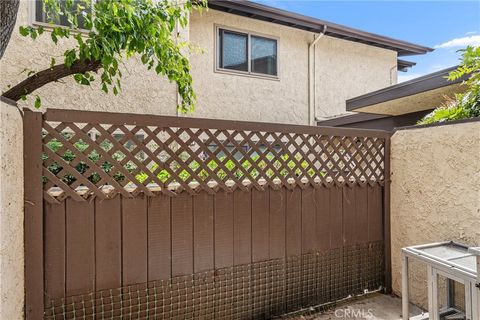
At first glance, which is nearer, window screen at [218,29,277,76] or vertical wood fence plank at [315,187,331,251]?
vertical wood fence plank at [315,187,331,251]

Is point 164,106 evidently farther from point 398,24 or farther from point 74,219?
point 398,24

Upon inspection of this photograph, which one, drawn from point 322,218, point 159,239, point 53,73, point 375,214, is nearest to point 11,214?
point 159,239

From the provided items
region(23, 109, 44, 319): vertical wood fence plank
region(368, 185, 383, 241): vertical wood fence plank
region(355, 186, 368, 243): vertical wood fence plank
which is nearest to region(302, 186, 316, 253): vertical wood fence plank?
region(355, 186, 368, 243): vertical wood fence plank

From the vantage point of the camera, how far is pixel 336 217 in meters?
3.63

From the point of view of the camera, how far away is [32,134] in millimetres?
2305

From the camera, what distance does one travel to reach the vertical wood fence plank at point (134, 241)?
265 centimetres

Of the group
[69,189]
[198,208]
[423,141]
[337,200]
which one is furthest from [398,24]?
[69,189]

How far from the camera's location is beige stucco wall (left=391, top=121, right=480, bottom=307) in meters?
3.04

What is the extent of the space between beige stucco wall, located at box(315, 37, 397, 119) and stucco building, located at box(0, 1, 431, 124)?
1.2 inches

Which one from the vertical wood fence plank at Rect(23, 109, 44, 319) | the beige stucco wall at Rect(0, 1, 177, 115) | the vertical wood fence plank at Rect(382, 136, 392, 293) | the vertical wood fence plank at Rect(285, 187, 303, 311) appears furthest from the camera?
the beige stucco wall at Rect(0, 1, 177, 115)

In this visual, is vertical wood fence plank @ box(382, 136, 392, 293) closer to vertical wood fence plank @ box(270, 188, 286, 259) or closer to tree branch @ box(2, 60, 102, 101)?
vertical wood fence plank @ box(270, 188, 286, 259)

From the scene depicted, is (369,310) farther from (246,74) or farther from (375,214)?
(246,74)

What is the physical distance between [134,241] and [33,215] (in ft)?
2.66

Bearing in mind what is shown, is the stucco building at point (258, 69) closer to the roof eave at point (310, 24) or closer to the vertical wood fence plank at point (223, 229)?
the roof eave at point (310, 24)
